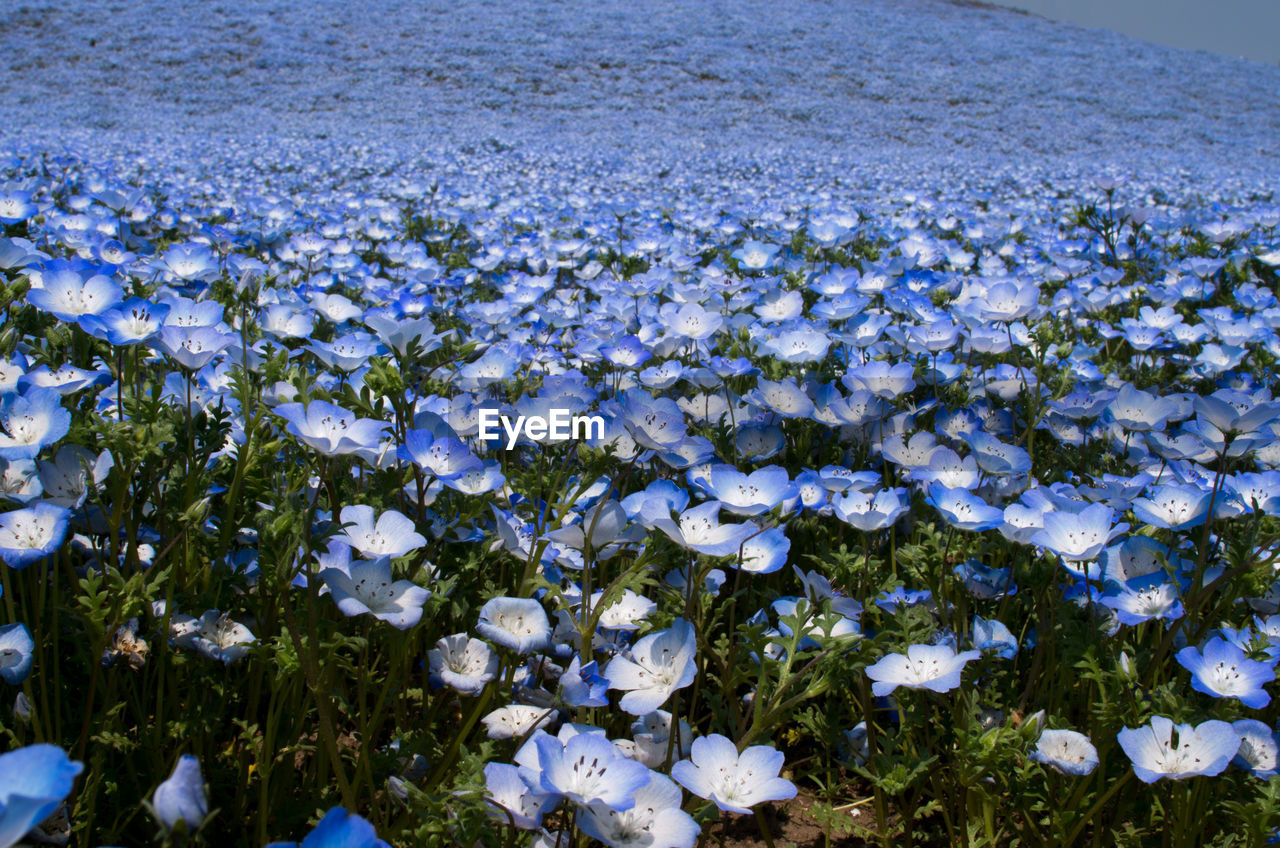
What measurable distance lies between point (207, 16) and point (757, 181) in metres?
22.7

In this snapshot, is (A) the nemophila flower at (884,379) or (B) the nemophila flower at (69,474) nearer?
(B) the nemophila flower at (69,474)

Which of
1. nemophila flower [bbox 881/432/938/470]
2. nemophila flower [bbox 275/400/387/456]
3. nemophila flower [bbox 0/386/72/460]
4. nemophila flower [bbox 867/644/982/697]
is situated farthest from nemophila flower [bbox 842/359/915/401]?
nemophila flower [bbox 0/386/72/460]

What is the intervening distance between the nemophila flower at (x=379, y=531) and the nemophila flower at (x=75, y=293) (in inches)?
25.3

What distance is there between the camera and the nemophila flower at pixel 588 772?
89 centimetres

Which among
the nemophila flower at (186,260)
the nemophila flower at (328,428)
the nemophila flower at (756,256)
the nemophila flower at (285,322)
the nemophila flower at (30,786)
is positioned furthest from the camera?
the nemophila flower at (756,256)

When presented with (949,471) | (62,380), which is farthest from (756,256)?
(62,380)

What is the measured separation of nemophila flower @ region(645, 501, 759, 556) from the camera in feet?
3.80

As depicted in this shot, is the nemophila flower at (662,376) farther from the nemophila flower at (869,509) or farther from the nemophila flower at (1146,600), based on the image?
the nemophila flower at (1146,600)

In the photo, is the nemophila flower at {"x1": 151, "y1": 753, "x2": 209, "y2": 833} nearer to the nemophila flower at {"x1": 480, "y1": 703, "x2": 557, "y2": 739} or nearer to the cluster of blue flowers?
the cluster of blue flowers

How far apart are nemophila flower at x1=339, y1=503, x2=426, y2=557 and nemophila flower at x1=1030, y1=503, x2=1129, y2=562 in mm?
954

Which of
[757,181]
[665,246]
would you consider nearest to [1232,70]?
[757,181]

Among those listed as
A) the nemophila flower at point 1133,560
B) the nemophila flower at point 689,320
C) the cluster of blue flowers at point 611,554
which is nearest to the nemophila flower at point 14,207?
the cluster of blue flowers at point 611,554

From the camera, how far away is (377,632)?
1.49m

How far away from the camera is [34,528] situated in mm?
1080
